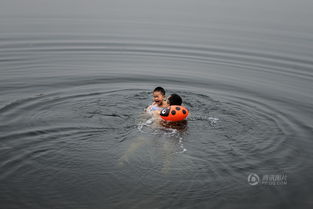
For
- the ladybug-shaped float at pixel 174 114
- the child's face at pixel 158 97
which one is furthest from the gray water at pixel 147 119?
the child's face at pixel 158 97

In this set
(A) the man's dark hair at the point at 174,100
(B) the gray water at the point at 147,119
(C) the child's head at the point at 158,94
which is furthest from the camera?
(C) the child's head at the point at 158,94

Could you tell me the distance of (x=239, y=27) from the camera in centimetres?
2811

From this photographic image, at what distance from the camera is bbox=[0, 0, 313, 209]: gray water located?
761 centimetres

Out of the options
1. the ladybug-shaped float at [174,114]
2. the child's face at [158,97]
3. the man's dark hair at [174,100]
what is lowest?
the ladybug-shaped float at [174,114]

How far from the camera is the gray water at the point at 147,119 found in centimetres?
761

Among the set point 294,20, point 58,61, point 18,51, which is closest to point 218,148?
point 58,61

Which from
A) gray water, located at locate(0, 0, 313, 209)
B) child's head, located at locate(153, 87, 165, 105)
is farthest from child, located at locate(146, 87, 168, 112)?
gray water, located at locate(0, 0, 313, 209)

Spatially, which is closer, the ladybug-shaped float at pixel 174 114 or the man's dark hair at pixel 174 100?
the ladybug-shaped float at pixel 174 114

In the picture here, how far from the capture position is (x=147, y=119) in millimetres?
11008

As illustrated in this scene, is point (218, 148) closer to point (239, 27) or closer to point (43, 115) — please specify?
point (43, 115)

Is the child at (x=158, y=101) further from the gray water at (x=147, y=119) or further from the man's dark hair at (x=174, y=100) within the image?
the gray water at (x=147, y=119)

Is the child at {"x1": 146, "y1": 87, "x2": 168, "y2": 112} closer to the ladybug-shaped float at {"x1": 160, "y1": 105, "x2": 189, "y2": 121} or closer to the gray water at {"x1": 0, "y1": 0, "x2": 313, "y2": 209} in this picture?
the gray water at {"x1": 0, "y1": 0, "x2": 313, "y2": 209}

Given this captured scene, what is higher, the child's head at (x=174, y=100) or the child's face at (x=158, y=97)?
the child's face at (x=158, y=97)

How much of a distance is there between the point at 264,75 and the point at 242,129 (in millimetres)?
7355
